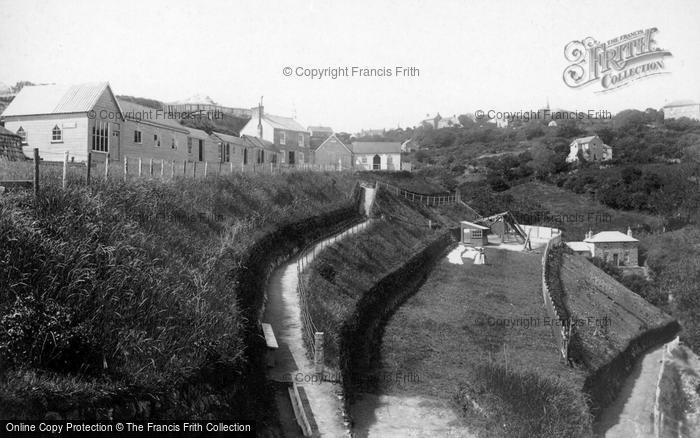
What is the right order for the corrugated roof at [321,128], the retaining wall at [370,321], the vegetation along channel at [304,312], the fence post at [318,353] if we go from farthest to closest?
1. the corrugated roof at [321,128]
2. the retaining wall at [370,321]
3. the fence post at [318,353]
4. the vegetation along channel at [304,312]

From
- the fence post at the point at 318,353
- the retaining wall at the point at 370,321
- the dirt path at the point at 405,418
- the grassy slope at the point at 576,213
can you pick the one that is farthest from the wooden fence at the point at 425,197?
the fence post at the point at 318,353

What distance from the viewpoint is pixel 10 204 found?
10.8 meters

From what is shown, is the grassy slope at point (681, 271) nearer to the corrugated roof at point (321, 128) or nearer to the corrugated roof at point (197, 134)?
the corrugated roof at point (197, 134)

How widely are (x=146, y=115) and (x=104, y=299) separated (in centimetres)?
2283

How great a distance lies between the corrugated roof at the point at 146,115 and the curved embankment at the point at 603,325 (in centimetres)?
2348

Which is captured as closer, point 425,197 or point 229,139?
point 229,139

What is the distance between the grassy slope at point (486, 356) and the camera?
47.5 feet

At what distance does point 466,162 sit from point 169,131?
7670 cm

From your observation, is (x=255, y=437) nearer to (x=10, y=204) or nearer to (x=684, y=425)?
(x=10, y=204)

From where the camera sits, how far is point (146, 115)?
3055 cm

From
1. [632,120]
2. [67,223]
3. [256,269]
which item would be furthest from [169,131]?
[632,120]

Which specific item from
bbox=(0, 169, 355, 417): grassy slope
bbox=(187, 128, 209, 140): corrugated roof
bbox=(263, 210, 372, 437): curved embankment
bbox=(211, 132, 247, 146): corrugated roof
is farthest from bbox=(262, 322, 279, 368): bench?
bbox=(211, 132, 247, 146): corrugated roof

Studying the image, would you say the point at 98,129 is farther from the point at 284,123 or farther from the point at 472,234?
the point at 284,123

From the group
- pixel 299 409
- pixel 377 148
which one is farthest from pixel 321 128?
pixel 299 409
